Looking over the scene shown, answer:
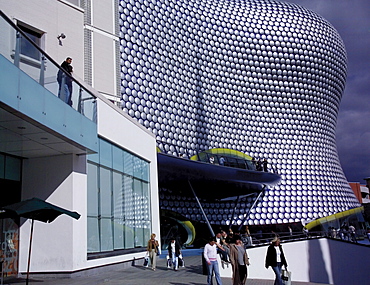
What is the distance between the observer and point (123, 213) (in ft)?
45.7

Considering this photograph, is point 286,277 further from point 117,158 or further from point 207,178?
point 207,178

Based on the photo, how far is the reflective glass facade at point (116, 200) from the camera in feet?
38.9

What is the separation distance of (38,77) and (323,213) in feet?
110

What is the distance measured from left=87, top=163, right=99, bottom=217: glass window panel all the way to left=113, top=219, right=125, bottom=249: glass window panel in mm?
1388

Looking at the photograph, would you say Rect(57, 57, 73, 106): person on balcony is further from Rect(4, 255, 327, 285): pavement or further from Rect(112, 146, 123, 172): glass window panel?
Rect(4, 255, 327, 285): pavement

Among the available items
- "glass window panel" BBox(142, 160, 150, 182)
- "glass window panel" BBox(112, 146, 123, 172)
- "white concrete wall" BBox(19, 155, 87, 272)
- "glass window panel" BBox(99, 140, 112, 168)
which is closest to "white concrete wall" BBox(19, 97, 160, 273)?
"white concrete wall" BBox(19, 155, 87, 272)

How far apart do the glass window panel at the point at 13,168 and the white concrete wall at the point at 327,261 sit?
38.9 feet

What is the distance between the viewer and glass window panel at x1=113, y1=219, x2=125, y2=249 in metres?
13.1

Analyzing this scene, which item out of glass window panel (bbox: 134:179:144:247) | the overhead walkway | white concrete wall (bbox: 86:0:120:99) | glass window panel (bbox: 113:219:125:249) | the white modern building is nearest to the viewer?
the overhead walkway

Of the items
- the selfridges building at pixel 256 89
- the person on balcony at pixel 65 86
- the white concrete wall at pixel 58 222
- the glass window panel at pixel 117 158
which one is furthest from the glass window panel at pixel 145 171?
the selfridges building at pixel 256 89

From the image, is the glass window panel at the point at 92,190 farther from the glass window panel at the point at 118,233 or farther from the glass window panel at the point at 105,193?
the glass window panel at the point at 118,233

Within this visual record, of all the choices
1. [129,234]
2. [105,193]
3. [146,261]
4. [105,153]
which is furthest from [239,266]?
[129,234]

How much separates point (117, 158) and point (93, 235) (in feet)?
10.2

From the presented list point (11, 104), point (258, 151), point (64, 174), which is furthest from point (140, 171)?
point (258, 151)
